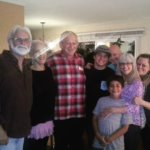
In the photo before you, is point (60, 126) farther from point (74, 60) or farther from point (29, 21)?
point (29, 21)

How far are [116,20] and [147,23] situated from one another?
77cm

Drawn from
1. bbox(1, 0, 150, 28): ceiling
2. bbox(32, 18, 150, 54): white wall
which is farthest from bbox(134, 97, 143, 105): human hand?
bbox(32, 18, 150, 54): white wall

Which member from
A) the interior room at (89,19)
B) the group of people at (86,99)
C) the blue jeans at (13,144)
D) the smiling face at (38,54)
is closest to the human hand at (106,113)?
the group of people at (86,99)

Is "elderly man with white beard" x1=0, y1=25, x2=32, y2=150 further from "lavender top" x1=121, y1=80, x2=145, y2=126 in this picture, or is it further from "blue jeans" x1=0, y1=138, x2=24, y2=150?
"lavender top" x1=121, y1=80, x2=145, y2=126

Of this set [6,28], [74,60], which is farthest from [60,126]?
[6,28]

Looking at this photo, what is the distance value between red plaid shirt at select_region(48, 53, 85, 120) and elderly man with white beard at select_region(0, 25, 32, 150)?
47 centimetres

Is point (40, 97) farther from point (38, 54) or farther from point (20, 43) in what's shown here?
point (20, 43)

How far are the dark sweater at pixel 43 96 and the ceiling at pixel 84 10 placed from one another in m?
2.72

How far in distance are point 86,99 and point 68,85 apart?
247 millimetres

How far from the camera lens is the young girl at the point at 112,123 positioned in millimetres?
2229

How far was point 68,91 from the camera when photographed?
227cm

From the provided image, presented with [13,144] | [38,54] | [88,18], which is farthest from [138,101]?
[88,18]

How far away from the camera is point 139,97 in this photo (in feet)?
7.35

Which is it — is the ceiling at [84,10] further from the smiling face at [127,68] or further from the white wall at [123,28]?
the smiling face at [127,68]
